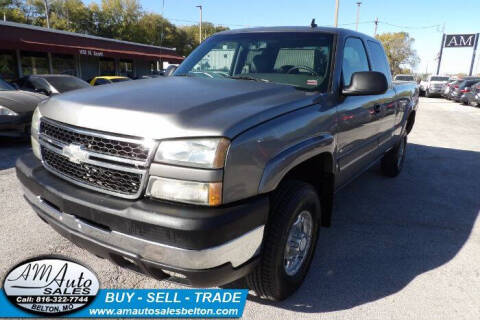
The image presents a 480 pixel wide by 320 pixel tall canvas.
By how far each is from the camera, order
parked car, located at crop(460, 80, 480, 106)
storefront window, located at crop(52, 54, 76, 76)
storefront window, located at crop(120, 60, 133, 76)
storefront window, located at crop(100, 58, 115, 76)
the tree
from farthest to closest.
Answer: the tree
storefront window, located at crop(120, 60, 133, 76)
storefront window, located at crop(100, 58, 115, 76)
storefront window, located at crop(52, 54, 76, 76)
parked car, located at crop(460, 80, 480, 106)

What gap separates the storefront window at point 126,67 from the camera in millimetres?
28797

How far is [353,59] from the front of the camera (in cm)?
329

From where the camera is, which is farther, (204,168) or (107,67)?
(107,67)

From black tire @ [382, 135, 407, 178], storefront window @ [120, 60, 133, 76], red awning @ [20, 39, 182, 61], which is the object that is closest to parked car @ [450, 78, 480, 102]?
red awning @ [20, 39, 182, 61]

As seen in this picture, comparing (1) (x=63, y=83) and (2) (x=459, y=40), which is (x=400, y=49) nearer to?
(2) (x=459, y=40)

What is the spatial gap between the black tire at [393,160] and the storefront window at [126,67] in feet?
86.8

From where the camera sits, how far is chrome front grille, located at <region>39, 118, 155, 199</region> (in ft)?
5.85

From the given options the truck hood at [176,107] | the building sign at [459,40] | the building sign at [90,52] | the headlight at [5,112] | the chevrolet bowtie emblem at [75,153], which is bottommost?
the headlight at [5,112]

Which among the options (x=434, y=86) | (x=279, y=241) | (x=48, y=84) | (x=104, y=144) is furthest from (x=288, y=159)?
(x=434, y=86)

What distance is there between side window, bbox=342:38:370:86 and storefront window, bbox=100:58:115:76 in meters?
26.4

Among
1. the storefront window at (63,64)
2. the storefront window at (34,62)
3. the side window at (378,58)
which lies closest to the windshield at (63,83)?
the side window at (378,58)

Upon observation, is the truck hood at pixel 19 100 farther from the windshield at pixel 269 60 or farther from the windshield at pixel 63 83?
the windshield at pixel 269 60

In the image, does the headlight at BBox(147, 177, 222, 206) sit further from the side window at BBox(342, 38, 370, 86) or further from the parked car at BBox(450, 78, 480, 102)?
the parked car at BBox(450, 78, 480, 102)

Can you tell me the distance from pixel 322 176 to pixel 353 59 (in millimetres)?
1248
